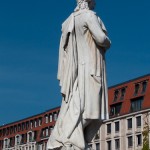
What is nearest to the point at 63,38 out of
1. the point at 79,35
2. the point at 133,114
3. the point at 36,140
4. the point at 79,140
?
the point at 79,35

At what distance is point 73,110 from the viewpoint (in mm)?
9414

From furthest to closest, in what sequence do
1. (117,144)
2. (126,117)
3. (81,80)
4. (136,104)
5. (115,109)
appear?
(115,109)
(117,144)
(126,117)
(136,104)
(81,80)

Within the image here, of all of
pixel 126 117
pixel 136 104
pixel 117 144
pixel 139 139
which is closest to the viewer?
pixel 139 139

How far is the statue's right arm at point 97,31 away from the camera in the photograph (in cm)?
962

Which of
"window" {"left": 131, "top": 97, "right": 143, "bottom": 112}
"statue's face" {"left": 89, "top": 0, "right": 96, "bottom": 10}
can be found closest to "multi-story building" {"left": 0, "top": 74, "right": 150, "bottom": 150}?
"window" {"left": 131, "top": 97, "right": 143, "bottom": 112}

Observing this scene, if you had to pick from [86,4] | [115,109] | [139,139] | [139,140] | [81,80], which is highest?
[115,109]

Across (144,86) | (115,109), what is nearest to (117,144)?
(115,109)

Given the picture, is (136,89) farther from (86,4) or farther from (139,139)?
(86,4)

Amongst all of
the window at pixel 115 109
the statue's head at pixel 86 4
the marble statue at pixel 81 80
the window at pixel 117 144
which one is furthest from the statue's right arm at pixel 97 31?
the window at pixel 117 144

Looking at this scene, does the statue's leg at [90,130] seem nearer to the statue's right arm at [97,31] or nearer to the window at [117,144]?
the statue's right arm at [97,31]

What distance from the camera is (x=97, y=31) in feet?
31.6

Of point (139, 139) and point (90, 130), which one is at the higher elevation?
point (139, 139)

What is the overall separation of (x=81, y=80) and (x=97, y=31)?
0.91m

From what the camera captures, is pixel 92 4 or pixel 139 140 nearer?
pixel 92 4
